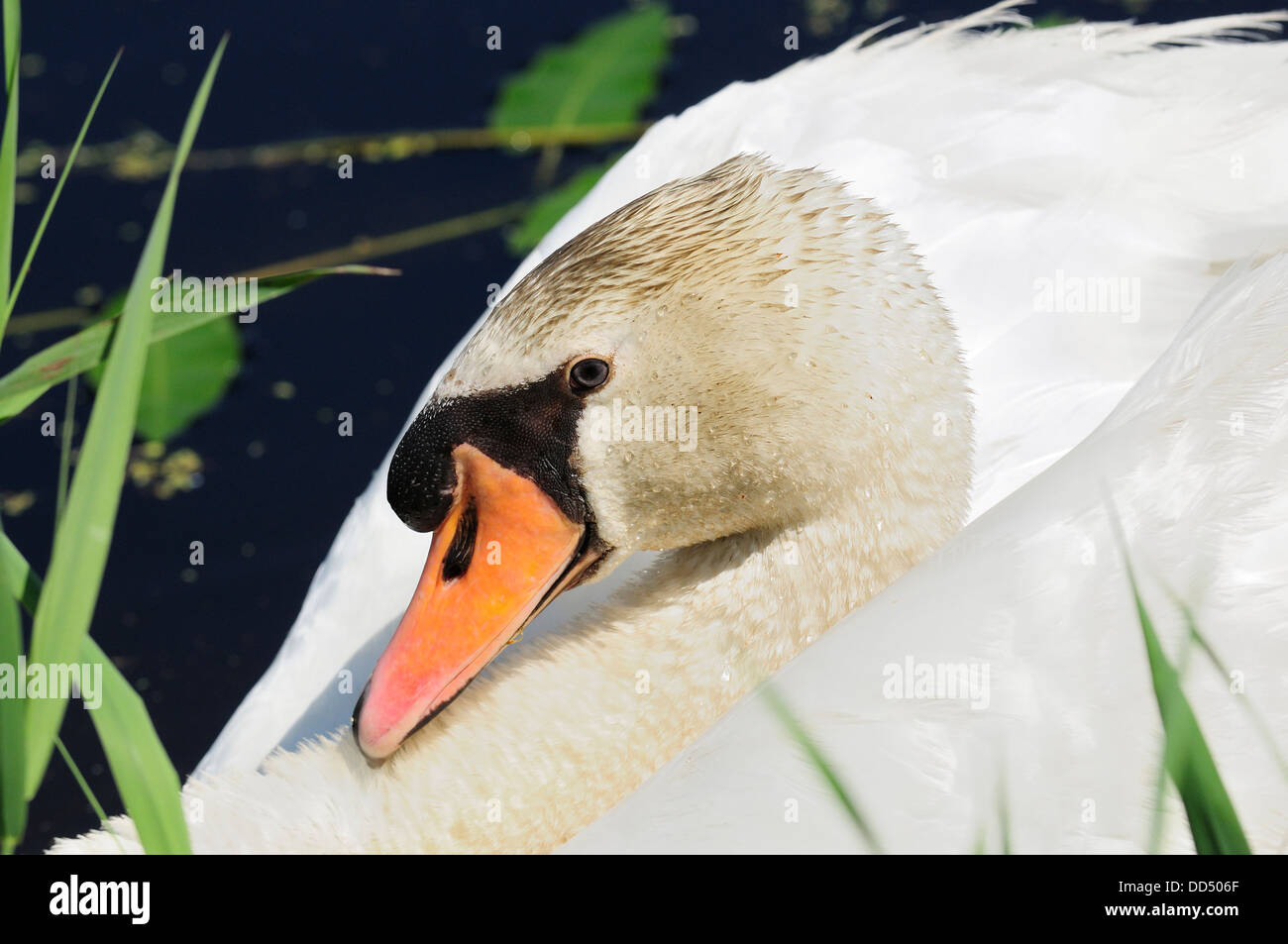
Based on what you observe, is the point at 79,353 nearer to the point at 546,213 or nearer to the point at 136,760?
the point at 136,760

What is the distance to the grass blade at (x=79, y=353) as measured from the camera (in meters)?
1.49

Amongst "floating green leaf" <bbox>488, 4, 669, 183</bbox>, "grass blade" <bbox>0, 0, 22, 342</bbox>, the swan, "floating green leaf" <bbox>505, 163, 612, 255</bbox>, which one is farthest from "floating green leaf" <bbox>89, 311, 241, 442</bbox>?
"grass blade" <bbox>0, 0, 22, 342</bbox>

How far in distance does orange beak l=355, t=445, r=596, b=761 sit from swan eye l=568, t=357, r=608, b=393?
0.14 metres

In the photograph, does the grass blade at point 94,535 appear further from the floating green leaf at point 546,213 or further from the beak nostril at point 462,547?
the floating green leaf at point 546,213

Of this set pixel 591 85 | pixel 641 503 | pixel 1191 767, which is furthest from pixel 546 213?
pixel 1191 767

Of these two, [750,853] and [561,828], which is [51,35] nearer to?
[561,828]

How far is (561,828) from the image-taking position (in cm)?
184

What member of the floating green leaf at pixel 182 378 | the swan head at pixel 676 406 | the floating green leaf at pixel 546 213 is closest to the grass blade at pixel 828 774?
the swan head at pixel 676 406

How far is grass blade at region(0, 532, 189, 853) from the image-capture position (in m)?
1.29

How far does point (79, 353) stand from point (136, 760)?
0.44 metres

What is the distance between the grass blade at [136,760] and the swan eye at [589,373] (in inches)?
26.7

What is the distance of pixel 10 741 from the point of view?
48.3 inches
